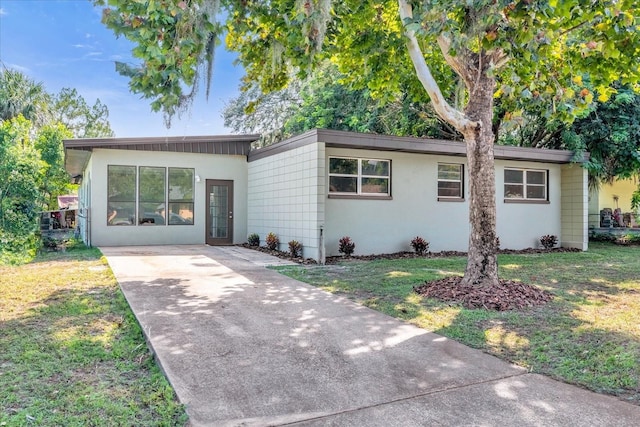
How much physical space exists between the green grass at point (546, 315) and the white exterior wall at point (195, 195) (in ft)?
18.8

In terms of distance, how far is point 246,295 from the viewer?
19.8 ft

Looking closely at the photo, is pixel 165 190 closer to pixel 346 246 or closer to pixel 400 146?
pixel 346 246

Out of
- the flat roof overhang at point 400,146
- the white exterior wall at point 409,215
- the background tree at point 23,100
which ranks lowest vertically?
the white exterior wall at point 409,215

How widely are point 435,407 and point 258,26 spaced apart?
7218mm

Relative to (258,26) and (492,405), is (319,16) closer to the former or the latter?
(258,26)

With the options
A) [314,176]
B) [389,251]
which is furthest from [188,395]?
[389,251]

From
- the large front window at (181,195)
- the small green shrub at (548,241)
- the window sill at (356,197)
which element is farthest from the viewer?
the large front window at (181,195)

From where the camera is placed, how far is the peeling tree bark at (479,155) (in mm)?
6230

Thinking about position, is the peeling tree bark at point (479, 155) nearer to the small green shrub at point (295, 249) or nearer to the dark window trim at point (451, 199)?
the small green shrub at point (295, 249)

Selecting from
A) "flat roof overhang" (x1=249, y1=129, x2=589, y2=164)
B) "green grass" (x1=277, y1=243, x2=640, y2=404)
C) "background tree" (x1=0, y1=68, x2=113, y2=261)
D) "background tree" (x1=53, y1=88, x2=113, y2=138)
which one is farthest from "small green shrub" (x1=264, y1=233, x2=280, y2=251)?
"background tree" (x1=53, y1=88, x2=113, y2=138)

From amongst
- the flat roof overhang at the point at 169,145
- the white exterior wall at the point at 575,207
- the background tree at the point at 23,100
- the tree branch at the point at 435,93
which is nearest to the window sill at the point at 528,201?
the white exterior wall at the point at 575,207

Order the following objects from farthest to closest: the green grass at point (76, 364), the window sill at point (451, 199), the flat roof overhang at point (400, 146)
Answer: the window sill at point (451, 199) < the flat roof overhang at point (400, 146) < the green grass at point (76, 364)

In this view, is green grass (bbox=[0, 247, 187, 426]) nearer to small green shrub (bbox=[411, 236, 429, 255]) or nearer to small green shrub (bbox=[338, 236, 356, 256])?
small green shrub (bbox=[338, 236, 356, 256])

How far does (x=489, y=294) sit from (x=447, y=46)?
11.9ft
